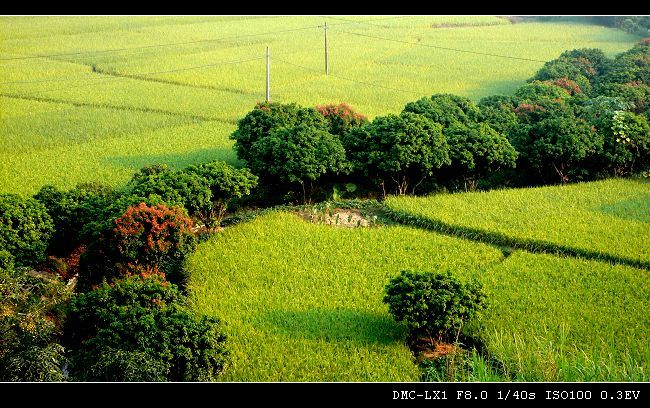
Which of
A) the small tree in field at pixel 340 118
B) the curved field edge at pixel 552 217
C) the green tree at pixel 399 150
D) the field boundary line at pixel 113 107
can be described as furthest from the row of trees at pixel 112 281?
the field boundary line at pixel 113 107

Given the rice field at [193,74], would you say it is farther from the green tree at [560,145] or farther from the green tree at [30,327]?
the green tree at [560,145]

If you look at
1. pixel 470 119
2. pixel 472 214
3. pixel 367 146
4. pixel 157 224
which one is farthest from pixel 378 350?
pixel 470 119

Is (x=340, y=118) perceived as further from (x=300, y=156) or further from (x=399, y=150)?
(x=300, y=156)

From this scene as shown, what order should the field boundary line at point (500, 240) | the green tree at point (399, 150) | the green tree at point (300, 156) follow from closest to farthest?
1. the field boundary line at point (500, 240)
2. the green tree at point (300, 156)
3. the green tree at point (399, 150)

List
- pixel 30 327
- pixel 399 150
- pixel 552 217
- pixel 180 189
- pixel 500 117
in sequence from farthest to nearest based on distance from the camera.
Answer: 1. pixel 500 117
2. pixel 399 150
3. pixel 552 217
4. pixel 180 189
5. pixel 30 327

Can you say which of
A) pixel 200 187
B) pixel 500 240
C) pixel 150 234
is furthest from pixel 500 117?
pixel 150 234

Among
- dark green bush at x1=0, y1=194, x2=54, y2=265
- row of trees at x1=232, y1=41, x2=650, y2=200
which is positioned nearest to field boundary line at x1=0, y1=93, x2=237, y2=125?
row of trees at x1=232, y1=41, x2=650, y2=200

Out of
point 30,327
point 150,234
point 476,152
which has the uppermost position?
point 476,152

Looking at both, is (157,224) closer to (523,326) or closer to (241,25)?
(523,326)
